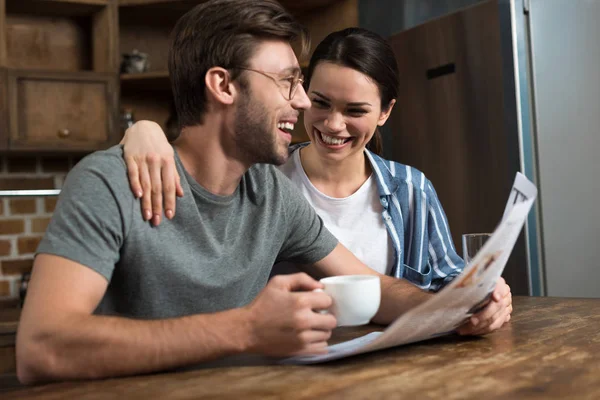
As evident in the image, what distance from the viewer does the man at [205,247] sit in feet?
3.24

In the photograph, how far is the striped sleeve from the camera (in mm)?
1874

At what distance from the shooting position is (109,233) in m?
1.12

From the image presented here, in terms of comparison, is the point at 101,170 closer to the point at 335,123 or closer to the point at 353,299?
Result: the point at 353,299

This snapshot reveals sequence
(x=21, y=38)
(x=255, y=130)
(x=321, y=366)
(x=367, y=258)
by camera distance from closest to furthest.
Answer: (x=321, y=366) → (x=255, y=130) → (x=367, y=258) → (x=21, y=38)

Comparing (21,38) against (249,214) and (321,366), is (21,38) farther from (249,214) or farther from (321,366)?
(321,366)

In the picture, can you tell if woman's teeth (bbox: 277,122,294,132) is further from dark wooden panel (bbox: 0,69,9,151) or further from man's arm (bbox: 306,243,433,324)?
dark wooden panel (bbox: 0,69,9,151)

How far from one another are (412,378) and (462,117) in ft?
7.44

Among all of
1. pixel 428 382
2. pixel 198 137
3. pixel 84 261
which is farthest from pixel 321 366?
pixel 198 137

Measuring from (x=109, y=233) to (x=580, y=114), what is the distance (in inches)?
88.4

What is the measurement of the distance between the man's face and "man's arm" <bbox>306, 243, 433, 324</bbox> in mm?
261

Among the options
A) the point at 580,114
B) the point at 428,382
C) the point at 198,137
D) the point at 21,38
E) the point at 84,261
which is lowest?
the point at 428,382

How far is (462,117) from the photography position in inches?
120

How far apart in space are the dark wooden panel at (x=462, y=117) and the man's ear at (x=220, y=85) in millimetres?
1697

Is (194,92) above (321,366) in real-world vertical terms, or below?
above
